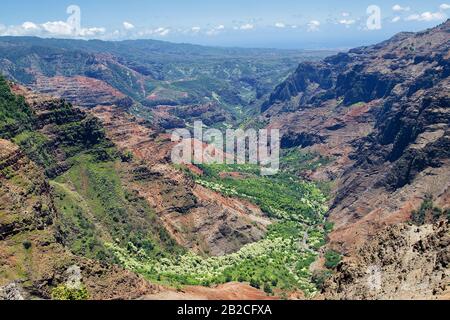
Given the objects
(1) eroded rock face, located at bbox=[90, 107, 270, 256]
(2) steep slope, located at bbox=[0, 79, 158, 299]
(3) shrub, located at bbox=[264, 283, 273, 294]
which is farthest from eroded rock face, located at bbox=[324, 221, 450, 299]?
(1) eroded rock face, located at bbox=[90, 107, 270, 256]

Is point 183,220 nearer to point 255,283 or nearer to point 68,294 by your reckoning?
point 255,283

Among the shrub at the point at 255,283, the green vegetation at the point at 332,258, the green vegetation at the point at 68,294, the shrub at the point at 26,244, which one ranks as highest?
the green vegetation at the point at 68,294

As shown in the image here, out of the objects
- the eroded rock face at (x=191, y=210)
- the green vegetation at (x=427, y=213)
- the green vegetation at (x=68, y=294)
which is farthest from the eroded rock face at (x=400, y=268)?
the eroded rock face at (x=191, y=210)

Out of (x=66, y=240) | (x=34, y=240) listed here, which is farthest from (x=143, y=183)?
(x=34, y=240)

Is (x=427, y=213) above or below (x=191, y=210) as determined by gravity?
above

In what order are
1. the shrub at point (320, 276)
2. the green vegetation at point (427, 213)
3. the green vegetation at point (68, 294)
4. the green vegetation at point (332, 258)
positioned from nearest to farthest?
the green vegetation at point (68, 294) < the shrub at point (320, 276) < the green vegetation at point (427, 213) < the green vegetation at point (332, 258)

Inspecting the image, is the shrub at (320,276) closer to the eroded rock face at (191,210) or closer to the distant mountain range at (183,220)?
the distant mountain range at (183,220)

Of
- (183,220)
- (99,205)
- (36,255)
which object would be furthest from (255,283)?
(36,255)

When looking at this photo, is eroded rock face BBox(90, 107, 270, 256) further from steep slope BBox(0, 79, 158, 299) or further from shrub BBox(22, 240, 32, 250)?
shrub BBox(22, 240, 32, 250)

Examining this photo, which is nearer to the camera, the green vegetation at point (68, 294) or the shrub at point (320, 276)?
the green vegetation at point (68, 294)
